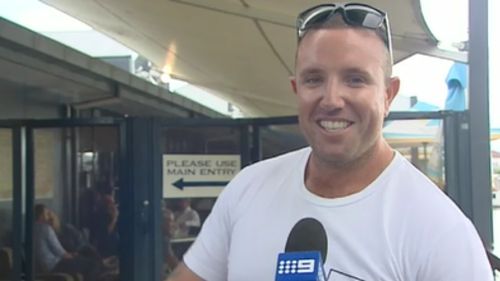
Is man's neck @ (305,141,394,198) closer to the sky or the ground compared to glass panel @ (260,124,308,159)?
closer to the ground

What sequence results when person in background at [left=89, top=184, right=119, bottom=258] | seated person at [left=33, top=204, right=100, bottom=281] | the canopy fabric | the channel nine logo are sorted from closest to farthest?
the channel nine logo < person in background at [left=89, top=184, right=119, bottom=258] < seated person at [left=33, top=204, right=100, bottom=281] < the canopy fabric

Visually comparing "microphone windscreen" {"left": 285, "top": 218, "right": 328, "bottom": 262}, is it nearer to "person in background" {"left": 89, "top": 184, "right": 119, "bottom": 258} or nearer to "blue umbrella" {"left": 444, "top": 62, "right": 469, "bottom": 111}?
"person in background" {"left": 89, "top": 184, "right": 119, "bottom": 258}

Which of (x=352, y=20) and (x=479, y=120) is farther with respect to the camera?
(x=479, y=120)

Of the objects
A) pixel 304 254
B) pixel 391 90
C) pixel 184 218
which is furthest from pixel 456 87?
pixel 304 254

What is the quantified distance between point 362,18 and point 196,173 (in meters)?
3.81

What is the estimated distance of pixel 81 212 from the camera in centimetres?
530

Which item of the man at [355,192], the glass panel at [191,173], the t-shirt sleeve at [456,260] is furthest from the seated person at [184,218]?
the t-shirt sleeve at [456,260]

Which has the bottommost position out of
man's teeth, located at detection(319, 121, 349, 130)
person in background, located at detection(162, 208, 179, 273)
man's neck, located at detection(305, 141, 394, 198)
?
person in background, located at detection(162, 208, 179, 273)

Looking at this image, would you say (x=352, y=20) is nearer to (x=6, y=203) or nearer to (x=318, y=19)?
(x=318, y=19)

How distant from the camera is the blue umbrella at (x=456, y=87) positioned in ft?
18.1

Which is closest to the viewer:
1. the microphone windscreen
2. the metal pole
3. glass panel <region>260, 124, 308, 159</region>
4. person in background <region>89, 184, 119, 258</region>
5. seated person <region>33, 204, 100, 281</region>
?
the microphone windscreen

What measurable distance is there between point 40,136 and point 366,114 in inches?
173

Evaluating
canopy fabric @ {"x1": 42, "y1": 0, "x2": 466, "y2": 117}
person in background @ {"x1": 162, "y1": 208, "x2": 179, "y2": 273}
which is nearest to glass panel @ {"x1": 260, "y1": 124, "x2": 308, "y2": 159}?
canopy fabric @ {"x1": 42, "y1": 0, "x2": 466, "y2": 117}

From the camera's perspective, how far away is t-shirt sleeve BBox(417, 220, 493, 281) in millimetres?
1046
